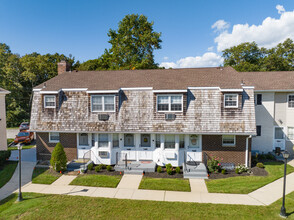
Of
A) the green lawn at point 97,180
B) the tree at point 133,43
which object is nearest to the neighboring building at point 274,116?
the green lawn at point 97,180

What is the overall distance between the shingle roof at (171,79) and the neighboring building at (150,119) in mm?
88

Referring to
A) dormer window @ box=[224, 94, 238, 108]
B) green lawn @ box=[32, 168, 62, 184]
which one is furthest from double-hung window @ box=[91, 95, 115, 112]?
dormer window @ box=[224, 94, 238, 108]

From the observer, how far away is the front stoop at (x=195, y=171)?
13031mm

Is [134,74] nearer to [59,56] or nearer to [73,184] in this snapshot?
[73,184]

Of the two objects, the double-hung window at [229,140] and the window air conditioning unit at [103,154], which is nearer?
the double-hung window at [229,140]

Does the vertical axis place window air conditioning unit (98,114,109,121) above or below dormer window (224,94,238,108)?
below

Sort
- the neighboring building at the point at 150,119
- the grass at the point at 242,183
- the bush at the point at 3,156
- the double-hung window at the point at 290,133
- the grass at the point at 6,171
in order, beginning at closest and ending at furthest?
the grass at the point at 242,183, the grass at the point at 6,171, the neighboring building at the point at 150,119, the bush at the point at 3,156, the double-hung window at the point at 290,133

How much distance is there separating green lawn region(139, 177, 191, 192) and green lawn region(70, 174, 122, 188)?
70.4 inches

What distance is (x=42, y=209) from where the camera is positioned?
9.34 meters

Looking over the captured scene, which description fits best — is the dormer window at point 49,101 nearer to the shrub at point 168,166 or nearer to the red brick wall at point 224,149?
the shrub at point 168,166

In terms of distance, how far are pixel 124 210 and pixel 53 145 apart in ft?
31.3

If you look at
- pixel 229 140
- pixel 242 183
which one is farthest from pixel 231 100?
pixel 242 183

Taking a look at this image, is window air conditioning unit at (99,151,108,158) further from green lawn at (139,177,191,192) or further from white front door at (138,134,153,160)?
green lawn at (139,177,191,192)

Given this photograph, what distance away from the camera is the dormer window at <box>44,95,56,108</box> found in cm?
1585
